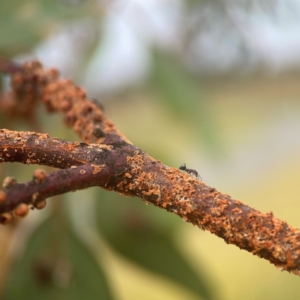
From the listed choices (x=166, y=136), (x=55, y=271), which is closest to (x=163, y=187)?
(x=55, y=271)

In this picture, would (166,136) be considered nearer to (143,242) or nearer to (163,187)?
(143,242)

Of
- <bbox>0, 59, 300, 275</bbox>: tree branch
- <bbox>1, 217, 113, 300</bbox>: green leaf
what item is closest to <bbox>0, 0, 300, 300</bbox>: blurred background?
<bbox>1, 217, 113, 300</bbox>: green leaf

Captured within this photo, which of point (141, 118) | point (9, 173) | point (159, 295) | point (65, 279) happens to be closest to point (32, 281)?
point (65, 279)

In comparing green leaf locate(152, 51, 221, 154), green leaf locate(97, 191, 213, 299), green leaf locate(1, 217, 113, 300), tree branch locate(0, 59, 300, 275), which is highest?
green leaf locate(152, 51, 221, 154)

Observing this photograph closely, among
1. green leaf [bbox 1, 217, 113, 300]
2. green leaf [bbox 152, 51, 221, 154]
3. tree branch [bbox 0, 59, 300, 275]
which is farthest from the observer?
green leaf [bbox 152, 51, 221, 154]

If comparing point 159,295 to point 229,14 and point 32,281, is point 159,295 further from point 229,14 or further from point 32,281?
point 229,14

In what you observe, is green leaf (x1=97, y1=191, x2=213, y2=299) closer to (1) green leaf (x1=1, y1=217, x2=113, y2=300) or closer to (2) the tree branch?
(1) green leaf (x1=1, y1=217, x2=113, y2=300)

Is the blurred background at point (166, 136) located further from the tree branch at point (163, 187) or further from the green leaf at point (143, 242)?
the tree branch at point (163, 187)
